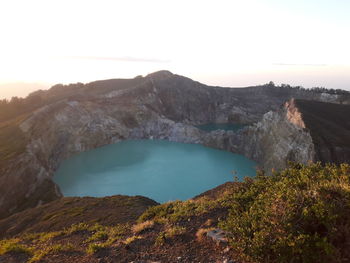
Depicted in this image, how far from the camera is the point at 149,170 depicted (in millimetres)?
74875

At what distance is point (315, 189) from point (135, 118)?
109 m

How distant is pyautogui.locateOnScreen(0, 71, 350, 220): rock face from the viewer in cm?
5403

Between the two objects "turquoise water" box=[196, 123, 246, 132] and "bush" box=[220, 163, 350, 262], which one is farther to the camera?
"turquoise water" box=[196, 123, 246, 132]

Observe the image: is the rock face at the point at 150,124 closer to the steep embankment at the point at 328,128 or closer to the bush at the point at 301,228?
the steep embankment at the point at 328,128

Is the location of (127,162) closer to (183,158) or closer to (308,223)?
(183,158)

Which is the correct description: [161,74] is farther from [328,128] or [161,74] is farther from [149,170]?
[328,128]

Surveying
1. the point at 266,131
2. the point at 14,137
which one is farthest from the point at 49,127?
the point at 266,131

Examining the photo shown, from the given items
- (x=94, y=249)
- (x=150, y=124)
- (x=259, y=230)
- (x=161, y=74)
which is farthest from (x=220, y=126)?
(x=259, y=230)

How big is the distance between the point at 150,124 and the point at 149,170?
45520 millimetres

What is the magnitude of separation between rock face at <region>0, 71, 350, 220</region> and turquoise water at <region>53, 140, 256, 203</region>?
5.17 m

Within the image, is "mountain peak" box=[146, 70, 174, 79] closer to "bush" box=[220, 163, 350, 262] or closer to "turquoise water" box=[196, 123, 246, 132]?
"turquoise water" box=[196, 123, 246, 132]

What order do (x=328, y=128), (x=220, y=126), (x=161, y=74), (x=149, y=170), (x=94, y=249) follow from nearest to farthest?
1. (x=94, y=249)
2. (x=328, y=128)
3. (x=149, y=170)
4. (x=220, y=126)
5. (x=161, y=74)

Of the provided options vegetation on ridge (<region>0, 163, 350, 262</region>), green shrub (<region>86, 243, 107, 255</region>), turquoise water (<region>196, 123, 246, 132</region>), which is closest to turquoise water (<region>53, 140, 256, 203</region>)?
vegetation on ridge (<region>0, 163, 350, 262</region>)

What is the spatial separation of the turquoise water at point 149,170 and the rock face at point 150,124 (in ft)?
16.9
